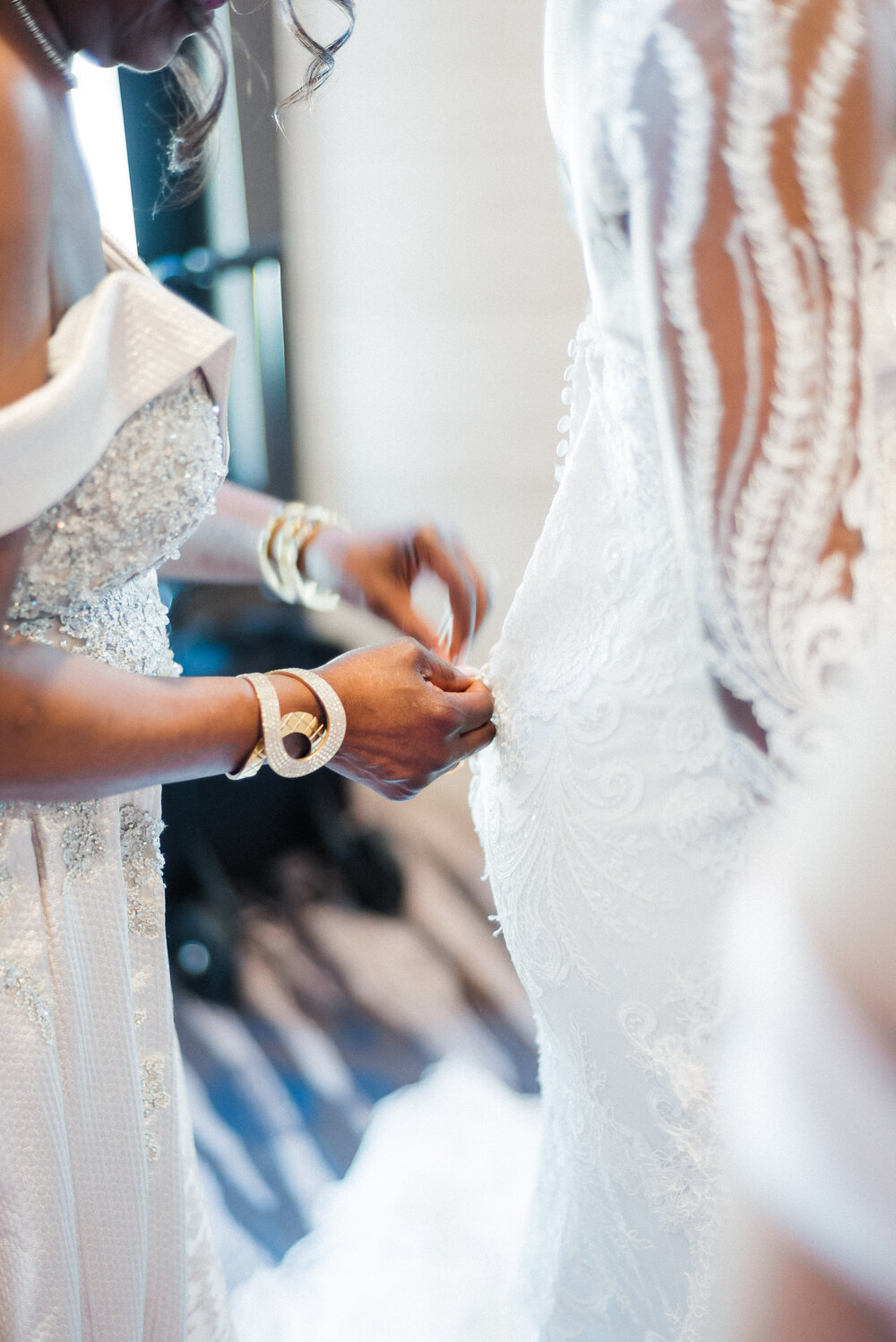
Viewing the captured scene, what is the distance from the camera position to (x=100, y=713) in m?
0.73

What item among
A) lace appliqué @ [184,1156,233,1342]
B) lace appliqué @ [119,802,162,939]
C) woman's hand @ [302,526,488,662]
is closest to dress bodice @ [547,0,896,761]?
woman's hand @ [302,526,488,662]

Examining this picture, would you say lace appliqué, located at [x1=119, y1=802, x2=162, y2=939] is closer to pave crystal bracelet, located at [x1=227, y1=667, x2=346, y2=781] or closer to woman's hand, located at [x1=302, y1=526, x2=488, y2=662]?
pave crystal bracelet, located at [x1=227, y1=667, x2=346, y2=781]

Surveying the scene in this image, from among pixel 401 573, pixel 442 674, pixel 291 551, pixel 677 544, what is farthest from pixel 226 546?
pixel 677 544

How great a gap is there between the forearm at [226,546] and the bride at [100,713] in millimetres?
205

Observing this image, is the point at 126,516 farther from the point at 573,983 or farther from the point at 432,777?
the point at 573,983

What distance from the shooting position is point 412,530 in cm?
108

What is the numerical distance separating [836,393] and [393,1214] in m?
1.43

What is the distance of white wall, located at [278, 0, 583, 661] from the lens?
2.37 meters

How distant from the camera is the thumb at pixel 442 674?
2.89ft

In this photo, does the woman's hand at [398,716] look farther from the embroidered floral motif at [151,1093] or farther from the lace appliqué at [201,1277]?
the lace appliqué at [201,1277]

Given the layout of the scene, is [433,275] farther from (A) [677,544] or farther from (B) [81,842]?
(A) [677,544]

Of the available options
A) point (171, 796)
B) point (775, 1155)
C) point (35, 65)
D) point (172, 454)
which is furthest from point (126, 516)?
point (171, 796)

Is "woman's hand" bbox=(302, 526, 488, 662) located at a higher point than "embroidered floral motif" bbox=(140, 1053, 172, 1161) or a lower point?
higher

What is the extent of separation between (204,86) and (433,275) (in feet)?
4.91
